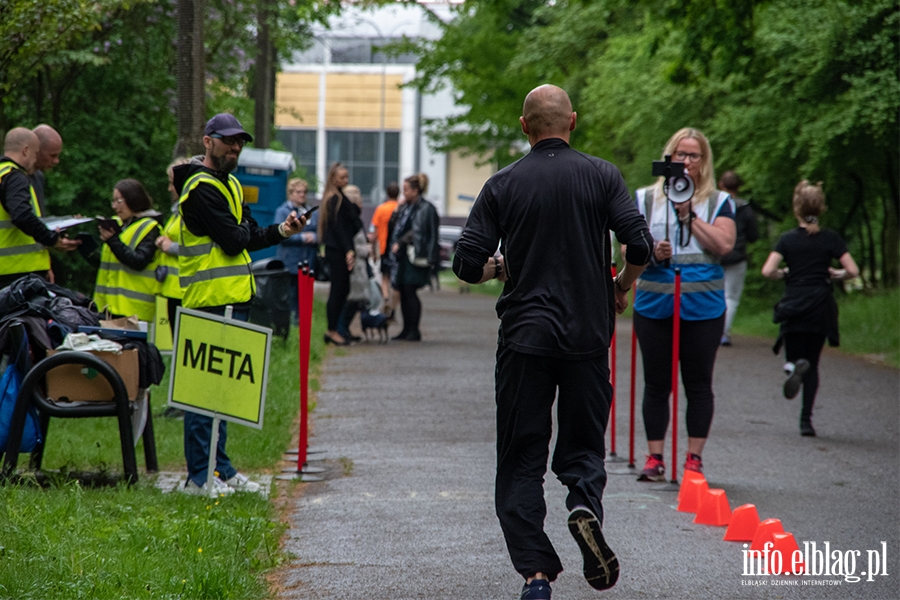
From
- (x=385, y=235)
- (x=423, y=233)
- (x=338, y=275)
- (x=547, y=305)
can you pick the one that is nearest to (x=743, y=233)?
(x=423, y=233)

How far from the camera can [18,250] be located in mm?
8031

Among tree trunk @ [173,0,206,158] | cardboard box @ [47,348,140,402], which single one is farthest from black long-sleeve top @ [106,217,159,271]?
tree trunk @ [173,0,206,158]

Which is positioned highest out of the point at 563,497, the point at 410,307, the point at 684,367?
the point at 684,367

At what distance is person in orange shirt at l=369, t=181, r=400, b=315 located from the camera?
15727 mm

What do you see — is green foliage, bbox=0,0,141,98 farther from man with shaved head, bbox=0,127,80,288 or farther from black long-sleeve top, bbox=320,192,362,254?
black long-sleeve top, bbox=320,192,362,254

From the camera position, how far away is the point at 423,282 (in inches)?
583

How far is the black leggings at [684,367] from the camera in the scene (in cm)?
708

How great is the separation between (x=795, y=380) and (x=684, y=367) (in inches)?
91.9

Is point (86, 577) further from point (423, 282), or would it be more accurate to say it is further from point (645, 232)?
point (423, 282)

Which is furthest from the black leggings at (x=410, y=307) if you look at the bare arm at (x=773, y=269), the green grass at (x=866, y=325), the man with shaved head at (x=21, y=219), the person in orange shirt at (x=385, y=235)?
the man with shaved head at (x=21, y=219)

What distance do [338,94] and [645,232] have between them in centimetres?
6961

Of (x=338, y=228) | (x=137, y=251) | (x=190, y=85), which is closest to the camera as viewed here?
(x=137, y=251)

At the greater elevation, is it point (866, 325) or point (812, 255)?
point (812, 255)

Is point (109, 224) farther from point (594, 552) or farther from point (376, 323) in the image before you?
point (376, 323)
